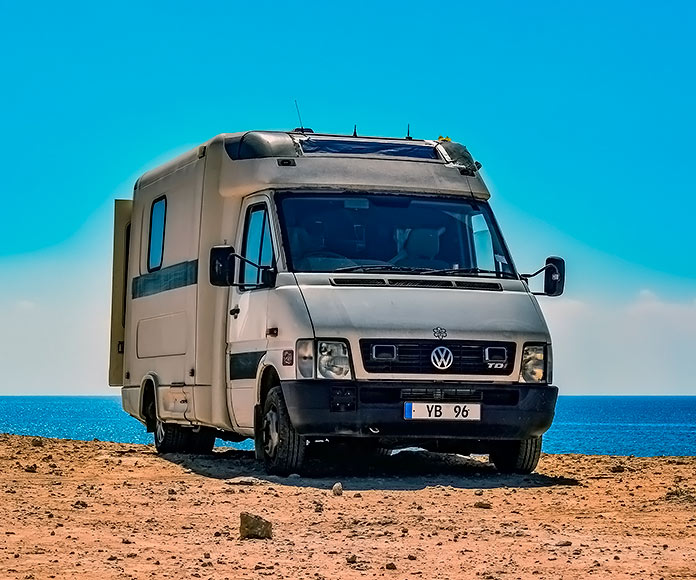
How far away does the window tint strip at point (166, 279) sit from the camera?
1473cm

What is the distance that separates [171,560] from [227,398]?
19.1 feet

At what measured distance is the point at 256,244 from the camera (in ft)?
44.2

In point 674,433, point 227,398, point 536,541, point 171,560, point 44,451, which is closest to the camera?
point 171,560

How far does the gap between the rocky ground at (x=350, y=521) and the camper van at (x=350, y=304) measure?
590 millimetres

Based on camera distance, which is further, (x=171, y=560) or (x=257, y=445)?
(x=257, y=445)

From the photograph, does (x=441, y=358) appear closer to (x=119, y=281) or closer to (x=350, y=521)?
(x=350, y=521)

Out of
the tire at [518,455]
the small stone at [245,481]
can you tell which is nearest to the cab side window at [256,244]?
the small stone at [245,481]

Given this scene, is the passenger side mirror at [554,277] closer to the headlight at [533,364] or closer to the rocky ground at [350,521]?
the headlight at [533,364]

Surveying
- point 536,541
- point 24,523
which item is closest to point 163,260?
point 24,523

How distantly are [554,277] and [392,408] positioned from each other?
2.32m

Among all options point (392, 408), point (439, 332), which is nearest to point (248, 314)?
point (392, 408)

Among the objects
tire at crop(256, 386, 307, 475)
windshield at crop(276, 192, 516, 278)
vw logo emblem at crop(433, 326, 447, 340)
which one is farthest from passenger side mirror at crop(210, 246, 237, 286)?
vw logo emblem at crop(433, 326, 447, 340)

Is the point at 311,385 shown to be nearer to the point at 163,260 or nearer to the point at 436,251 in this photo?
the point at 436,251

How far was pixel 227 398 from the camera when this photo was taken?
1396cm
